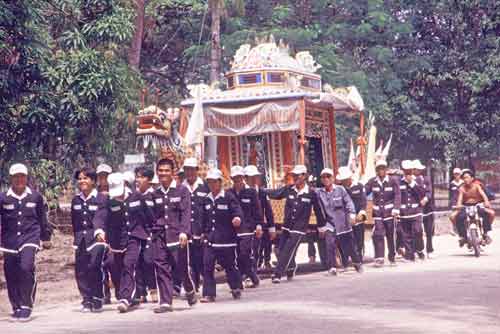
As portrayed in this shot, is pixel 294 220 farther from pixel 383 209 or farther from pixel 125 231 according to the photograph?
pixel 125 231

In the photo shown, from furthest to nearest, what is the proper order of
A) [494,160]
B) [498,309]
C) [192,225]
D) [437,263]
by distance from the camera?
[494,160] → [437,263] → [192,225] → [498,309]

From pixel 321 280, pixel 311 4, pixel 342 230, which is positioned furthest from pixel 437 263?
pixel 311 4

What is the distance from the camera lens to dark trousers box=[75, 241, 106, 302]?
12.9 m

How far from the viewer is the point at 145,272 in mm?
13359

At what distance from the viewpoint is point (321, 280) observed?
16156mm

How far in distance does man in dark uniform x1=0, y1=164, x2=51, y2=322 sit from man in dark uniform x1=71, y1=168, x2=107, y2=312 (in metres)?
0.69

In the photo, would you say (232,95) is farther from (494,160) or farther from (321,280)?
(494,160)

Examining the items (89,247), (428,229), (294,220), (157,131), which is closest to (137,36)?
(157,131)

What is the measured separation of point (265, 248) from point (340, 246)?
1.40 metres

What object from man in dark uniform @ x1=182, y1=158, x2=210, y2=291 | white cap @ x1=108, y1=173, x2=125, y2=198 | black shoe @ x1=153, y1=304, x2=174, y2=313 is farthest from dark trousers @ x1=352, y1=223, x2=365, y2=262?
black shoe @ x1=153, y1=304, x2=174, y2=313

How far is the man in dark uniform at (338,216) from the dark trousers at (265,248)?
977mm

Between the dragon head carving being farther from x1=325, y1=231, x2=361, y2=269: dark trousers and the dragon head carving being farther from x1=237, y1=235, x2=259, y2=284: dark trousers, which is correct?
x1=237, y1=235, x2=259, y2=284: dark trousers

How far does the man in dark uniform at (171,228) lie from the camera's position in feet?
41.6

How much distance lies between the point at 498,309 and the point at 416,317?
131 cm
